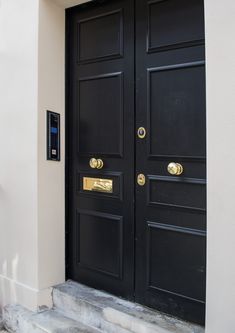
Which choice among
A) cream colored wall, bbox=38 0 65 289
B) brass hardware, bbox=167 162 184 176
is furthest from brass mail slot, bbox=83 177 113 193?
brass hardware, bbox=167 162 184 176

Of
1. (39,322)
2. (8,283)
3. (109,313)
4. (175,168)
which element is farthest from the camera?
(8,283)

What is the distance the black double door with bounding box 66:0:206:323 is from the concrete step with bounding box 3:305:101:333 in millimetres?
313

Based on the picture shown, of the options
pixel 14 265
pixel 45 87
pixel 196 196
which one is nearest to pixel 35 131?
pixel 45 87

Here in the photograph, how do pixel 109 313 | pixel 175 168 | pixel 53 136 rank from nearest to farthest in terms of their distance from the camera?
pixel 175 168 < pixel 109 313 < pixel 53 136

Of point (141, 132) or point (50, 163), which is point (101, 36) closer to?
point (141, 132)

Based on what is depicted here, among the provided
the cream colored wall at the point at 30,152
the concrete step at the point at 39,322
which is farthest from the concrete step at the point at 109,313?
the cream colored wall at the point at 30,152

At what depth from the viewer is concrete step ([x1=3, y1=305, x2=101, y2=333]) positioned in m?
2.39

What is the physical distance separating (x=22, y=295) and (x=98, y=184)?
3.48 feet

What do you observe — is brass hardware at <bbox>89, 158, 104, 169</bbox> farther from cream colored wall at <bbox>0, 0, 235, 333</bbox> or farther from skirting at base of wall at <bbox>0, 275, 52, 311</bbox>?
skirting at base of wall at <bbox>0, 275, 52, 311</bbox>

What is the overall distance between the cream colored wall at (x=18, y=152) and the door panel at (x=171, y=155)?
82cm

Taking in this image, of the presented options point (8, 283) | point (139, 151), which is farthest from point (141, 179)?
point (8, 283)

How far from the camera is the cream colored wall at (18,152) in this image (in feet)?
8.67

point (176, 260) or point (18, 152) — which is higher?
point (18, 152)

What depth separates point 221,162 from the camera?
1.69 metres
